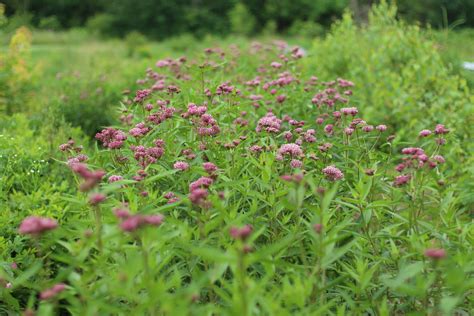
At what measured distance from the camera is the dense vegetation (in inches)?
73.5

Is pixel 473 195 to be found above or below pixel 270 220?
below

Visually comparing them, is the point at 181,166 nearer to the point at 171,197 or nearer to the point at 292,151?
the point at 171,197

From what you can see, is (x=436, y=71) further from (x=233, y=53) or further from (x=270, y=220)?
(x=270, y=220)

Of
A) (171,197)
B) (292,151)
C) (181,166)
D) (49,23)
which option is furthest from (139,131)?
(49,23)

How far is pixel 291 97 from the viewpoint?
4.24 m

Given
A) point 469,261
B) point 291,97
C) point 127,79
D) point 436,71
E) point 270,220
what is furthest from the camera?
point 127,79

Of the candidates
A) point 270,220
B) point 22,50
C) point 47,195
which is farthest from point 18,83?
point 270,220

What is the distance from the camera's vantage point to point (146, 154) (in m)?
2.63

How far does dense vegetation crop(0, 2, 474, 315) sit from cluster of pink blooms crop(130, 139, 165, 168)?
1 cm

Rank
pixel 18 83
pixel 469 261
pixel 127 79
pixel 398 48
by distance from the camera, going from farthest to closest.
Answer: pixel 127 79 < pixel 18 83 < pixel 398 48 < pixel 469 261

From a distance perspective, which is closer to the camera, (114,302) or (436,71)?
(114,302)

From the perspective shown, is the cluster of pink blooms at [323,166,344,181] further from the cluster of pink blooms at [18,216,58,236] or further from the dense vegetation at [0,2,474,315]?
the cluster of pink blooms at [18,216,58,236]

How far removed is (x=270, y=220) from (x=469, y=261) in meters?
0.88

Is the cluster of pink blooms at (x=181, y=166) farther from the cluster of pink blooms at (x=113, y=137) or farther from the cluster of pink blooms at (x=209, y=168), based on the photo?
the cluster of pink blooms at (x=113, y=137)
